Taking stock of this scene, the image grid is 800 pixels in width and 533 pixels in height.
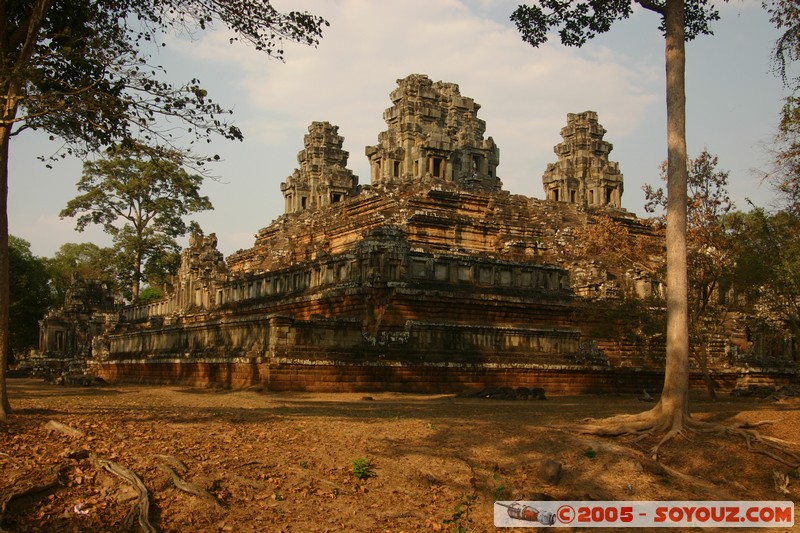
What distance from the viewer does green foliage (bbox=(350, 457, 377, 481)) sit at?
9.90 metres

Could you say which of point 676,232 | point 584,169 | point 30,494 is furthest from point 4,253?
point 584,169

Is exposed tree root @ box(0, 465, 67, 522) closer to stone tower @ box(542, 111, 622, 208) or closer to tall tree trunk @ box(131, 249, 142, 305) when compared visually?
tall tree trunk @ box(131, 249, 142, 305)

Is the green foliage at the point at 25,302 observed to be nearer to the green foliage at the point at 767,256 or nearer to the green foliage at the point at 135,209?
the green foliage at the point at 135,209

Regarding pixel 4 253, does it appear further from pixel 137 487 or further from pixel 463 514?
pixel 463 514

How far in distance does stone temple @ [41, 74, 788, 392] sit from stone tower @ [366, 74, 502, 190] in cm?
11

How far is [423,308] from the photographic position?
25.3 metres

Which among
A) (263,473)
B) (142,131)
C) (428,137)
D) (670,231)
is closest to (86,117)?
(142,131)

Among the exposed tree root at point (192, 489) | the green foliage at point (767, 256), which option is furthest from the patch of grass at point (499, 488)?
the green foliage at point (767, 256)

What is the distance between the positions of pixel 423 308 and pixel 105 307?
3199 centimetres

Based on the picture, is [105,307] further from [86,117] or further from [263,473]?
[263,473]

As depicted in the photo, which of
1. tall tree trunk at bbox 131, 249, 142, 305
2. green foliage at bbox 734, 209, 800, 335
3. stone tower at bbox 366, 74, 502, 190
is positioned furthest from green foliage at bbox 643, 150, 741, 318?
tall tree trunk at bbox 131, 249, 142, 305

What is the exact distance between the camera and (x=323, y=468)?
9969 millimetres

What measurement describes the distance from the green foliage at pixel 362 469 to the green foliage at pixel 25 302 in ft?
133

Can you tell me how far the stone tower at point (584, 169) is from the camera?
194 ft
